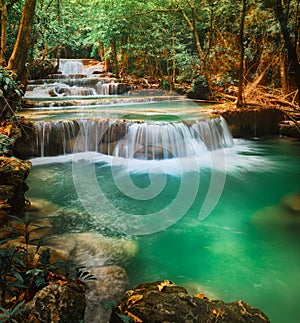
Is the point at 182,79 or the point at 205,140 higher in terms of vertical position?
the point at 182,79

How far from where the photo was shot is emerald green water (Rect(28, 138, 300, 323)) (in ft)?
11.4

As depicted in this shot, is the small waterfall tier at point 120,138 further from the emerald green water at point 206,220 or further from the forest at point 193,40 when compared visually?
the forest at point 193,40

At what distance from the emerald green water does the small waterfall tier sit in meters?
0.34

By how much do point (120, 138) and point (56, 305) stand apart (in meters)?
6.73

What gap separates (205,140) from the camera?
30.4 feet

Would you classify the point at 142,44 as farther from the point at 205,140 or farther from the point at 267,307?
the point at 267,307

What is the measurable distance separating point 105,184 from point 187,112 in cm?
516

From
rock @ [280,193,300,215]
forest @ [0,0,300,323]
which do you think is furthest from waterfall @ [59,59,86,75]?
rock @ [280,193,300,215]

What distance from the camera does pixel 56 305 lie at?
1.99 meters

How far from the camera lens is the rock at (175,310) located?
6.44ft

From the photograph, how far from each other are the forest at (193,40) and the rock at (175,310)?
30.1 ft

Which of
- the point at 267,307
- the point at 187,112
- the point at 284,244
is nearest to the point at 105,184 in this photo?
the point at 284,244

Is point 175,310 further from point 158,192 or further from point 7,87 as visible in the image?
point 7,87

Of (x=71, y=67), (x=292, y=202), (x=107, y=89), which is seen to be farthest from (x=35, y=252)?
(x=71, y=67)
